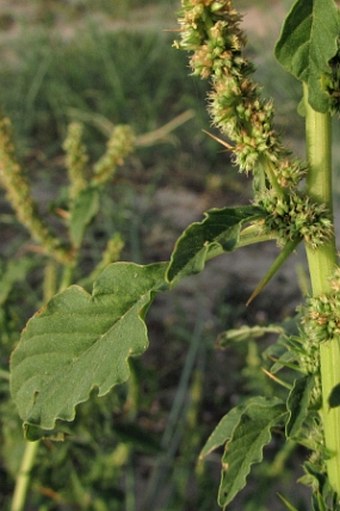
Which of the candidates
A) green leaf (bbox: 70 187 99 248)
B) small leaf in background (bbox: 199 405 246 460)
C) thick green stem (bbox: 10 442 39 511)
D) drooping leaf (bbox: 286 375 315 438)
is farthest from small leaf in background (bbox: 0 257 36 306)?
drooping leaf (bbox: 286 375 315 438)

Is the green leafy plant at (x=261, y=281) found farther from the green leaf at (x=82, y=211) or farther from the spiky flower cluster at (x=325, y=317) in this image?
the green leaf at (x=82, y=211)

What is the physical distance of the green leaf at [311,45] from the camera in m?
0.73

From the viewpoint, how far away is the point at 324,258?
0.81 metres

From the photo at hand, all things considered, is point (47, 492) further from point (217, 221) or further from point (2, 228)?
point (2, 228)

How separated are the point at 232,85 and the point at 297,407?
1.14 ft

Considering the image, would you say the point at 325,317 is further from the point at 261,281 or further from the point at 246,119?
the point at 246,119

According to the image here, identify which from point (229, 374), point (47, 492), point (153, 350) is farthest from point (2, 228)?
point (47, 492)

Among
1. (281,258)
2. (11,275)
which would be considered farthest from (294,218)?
(11,275)

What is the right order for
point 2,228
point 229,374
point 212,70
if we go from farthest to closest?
point 2,228, point 229,374, point 212,70

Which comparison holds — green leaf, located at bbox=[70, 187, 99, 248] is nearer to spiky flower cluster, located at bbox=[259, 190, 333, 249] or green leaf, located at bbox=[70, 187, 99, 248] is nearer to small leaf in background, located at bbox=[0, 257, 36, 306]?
small leaf in background, located at bbox=[0, 257, 36, 306]

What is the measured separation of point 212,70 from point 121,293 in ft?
0.81

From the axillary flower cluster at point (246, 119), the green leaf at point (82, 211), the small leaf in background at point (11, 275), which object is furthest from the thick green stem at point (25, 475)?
the axillary flower cluster at point (246, 119)

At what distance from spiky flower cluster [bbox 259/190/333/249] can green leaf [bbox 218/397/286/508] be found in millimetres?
242

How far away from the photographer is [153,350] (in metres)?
3.20
